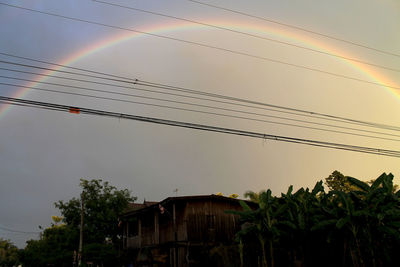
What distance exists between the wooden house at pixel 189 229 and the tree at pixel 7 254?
56.5 m

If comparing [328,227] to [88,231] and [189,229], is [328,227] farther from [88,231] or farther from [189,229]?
[88,231]

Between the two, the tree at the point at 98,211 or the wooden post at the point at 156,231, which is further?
the tree at the point at 98,211

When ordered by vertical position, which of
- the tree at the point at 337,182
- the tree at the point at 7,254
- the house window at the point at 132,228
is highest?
the tree at the point at 337,182

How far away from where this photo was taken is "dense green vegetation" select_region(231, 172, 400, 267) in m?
14.5

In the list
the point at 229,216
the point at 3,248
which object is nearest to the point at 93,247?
the point at 229,216

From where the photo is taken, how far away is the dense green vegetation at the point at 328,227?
14.5 m

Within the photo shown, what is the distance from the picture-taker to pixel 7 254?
7019 centimetres

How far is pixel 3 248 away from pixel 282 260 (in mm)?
74915

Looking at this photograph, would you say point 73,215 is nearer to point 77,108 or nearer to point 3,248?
point 77,108

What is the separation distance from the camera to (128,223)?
98.8 feet

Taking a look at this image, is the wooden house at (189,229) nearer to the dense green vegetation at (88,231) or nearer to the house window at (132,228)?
the house window at (132,228)

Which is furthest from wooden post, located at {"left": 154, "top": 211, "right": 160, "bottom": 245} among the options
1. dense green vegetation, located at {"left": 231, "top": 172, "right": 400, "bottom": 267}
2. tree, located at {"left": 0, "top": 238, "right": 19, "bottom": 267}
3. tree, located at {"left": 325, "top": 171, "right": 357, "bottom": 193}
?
tree, located at {"left": 0, "top": 238, "right": 19, "bottom": 267}

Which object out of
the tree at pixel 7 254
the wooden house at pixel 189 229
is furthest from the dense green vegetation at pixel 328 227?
the tree at pixel 7 254

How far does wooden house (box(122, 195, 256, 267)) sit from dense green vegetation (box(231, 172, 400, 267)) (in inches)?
108
